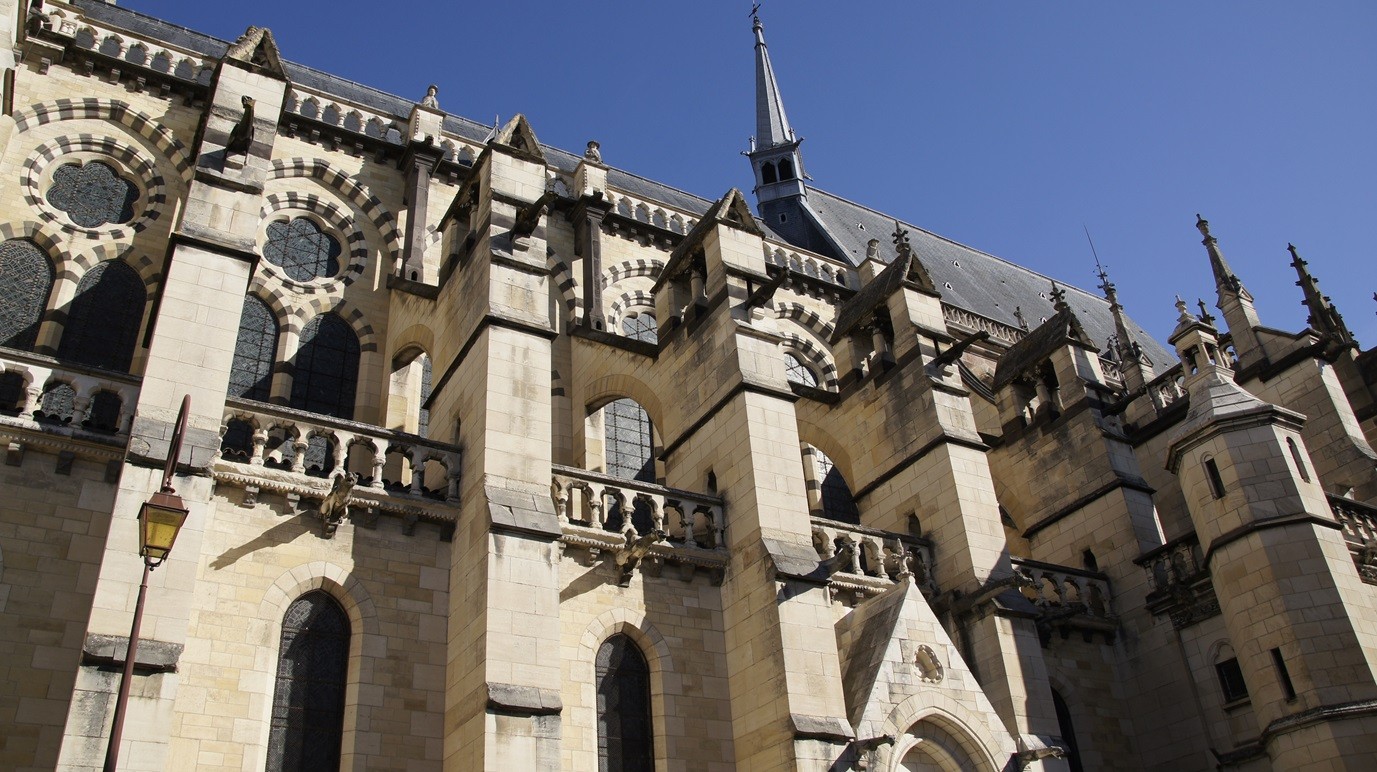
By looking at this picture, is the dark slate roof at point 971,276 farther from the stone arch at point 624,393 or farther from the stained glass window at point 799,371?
the stone arch at point 624,393

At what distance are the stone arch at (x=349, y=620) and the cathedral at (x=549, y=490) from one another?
0.03 meters

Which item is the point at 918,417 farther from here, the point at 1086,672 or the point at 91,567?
the point at 91,567

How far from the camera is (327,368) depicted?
16391mm

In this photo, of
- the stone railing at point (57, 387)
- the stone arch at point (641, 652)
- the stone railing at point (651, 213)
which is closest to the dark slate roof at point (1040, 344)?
the stone railing at point (651, 213)

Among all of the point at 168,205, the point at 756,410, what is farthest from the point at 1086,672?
the point at 168,205

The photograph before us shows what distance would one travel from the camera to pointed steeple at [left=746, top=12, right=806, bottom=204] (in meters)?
34.8

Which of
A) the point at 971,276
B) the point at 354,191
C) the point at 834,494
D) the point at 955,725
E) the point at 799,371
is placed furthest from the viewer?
the point at 971,276

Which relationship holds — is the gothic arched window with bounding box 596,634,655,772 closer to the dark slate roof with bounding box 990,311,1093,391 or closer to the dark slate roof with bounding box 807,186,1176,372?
the dark slate roof with bounding box 990,311,1093,391

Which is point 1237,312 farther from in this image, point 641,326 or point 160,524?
point 160,524

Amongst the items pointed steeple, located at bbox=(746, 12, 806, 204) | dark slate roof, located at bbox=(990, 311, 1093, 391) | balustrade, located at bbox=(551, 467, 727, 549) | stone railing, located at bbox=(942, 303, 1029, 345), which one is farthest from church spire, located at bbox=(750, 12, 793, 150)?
balustrade, located at bbox=(551, 467, 727, 549)

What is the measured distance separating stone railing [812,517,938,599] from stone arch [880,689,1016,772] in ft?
7.34

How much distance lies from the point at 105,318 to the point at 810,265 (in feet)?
44.1

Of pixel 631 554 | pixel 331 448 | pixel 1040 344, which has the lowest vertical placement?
pixel 631 554

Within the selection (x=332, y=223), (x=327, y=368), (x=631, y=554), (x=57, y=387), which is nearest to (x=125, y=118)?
(x=332, y=223)
